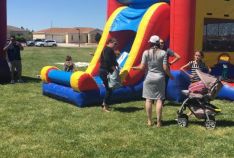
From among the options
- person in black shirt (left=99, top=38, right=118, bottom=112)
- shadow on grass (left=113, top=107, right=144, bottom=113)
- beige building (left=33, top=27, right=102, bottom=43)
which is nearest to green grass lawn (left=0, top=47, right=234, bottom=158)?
shadow on grass (left=113, top=107, right=144, bottom=113)

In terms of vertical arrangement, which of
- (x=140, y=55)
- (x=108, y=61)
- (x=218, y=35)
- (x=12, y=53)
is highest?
(x=218, y=35)

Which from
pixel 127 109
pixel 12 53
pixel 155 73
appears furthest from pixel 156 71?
pixel 12 53

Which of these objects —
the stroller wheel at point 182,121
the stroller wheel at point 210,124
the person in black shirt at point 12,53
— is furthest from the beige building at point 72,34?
the stroller wheel at point 210,124

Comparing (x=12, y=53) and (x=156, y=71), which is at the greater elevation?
(x=12, y=53)

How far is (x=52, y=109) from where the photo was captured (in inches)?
380

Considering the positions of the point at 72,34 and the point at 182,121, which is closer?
the point at 182,121

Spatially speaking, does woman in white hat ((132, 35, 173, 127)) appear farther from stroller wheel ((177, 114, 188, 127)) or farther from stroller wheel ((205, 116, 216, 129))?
stroller wheel ((205, 116, 216, 129))

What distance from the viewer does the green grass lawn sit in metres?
6.26

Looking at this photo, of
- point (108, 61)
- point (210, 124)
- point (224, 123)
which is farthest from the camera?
point (108, 61)

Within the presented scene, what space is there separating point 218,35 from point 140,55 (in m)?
3.32

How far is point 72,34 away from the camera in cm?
10644

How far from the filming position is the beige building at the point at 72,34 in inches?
4119

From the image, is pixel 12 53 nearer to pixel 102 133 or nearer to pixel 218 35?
pixel 218 35

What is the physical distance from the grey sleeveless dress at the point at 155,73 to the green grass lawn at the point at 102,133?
0.67 m
